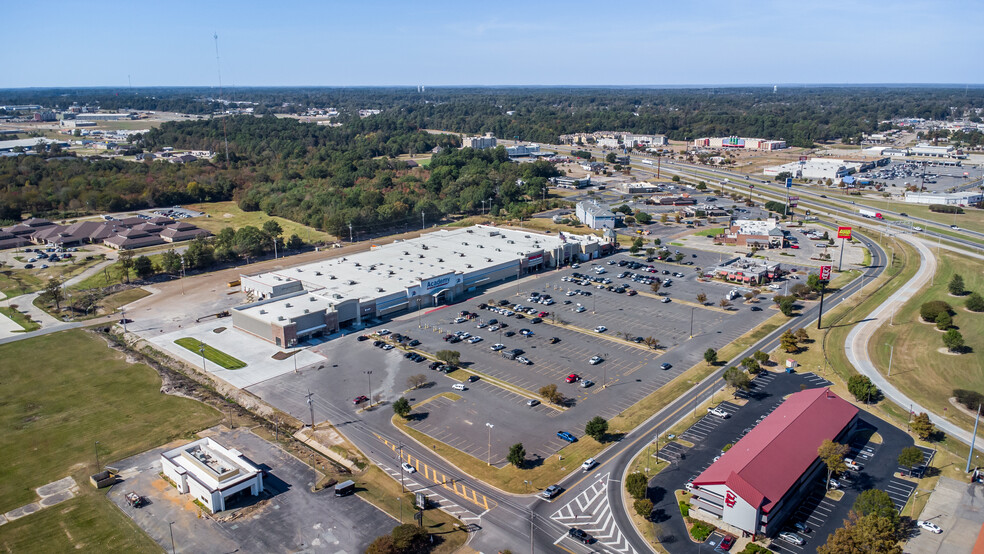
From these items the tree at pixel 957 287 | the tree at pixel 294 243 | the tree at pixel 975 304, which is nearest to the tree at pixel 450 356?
Answer: the tree at pixel 294 243

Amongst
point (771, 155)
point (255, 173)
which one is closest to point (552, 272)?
point (255, 173)

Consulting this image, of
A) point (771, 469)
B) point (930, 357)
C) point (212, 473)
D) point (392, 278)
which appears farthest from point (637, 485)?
point (392, 278)

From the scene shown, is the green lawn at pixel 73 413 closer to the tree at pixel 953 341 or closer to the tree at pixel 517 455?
the tree at pixel 517 455

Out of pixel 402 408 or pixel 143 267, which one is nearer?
pixel 402 408

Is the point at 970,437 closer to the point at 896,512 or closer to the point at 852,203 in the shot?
the point at 896,512

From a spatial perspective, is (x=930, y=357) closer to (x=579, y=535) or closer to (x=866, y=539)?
(x=866, y=539)
